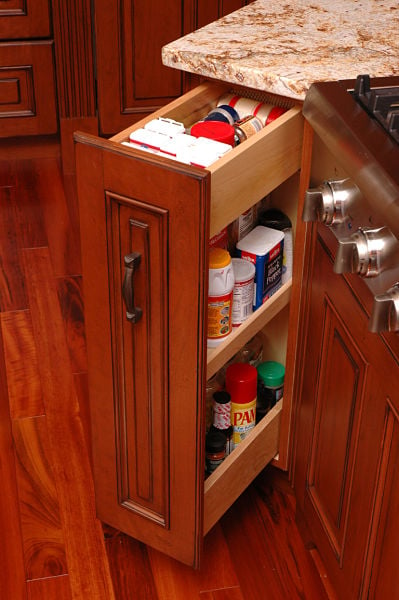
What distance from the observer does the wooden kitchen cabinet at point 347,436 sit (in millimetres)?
1092

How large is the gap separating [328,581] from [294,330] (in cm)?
45

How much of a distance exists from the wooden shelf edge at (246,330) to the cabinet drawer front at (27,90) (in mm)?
1491

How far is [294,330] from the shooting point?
146cm

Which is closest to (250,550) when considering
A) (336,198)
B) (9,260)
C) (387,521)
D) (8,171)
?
(387,521)

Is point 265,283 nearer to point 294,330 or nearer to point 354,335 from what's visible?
point 294,330

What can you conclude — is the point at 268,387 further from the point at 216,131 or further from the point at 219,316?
the point at 216,131

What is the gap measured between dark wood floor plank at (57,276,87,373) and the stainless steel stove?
0.90 metres

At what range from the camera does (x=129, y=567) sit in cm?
153

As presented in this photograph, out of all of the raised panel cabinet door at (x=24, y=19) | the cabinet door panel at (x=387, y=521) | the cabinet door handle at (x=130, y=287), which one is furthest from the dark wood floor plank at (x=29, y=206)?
the cabinet door panel at (x=387, y=521)

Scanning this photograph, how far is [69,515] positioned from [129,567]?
→ 17cm

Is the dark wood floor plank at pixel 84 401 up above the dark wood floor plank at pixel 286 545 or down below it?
above

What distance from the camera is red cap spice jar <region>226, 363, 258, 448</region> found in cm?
147

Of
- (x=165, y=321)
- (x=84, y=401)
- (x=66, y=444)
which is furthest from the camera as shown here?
(x=84, y=401)

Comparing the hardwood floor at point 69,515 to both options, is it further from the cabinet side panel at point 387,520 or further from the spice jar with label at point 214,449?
the cabinet side panel at point 387,520
